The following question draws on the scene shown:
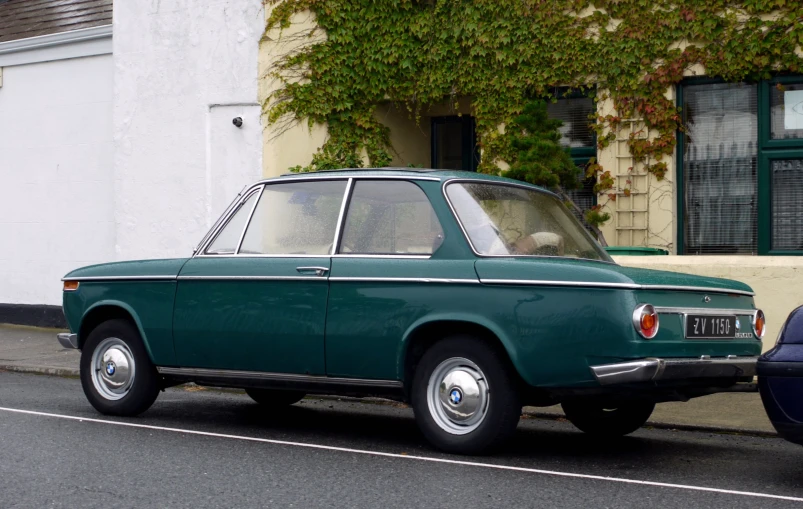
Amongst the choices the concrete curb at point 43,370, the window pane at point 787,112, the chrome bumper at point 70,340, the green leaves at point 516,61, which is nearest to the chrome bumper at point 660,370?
the chrome bumper at point 70,340

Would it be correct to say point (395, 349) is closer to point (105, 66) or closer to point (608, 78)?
point (608, 78)

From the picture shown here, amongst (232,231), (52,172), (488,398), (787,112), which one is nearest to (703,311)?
(488,398)

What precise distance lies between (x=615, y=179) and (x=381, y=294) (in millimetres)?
6553

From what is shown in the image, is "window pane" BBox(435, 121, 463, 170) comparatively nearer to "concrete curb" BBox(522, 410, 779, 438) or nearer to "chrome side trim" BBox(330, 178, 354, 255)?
"concrete curb" BBox(522, 410, 779, 438)

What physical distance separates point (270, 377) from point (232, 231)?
116 centimetres

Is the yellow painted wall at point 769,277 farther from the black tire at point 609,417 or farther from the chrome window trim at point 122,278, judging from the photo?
the chrome window trim at point 122,278

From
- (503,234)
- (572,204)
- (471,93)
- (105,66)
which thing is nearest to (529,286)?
(503,234)

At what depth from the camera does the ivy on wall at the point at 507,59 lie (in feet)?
40.6

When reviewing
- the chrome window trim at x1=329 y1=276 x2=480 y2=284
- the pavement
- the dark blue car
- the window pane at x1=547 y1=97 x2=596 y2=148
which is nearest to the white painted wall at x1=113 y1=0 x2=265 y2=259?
the pavement

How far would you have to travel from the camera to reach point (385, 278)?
7.10 meters

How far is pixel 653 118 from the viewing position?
12.7 meters

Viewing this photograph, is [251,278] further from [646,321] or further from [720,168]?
[720,168]

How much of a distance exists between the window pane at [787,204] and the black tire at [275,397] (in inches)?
238

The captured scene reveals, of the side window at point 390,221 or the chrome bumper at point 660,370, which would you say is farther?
the side window at point 390,221
